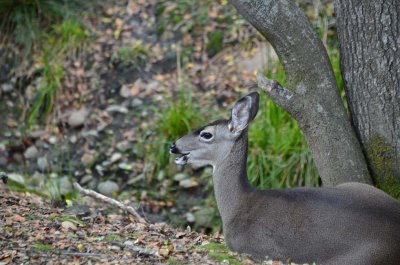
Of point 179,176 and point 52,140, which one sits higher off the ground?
point 52,140

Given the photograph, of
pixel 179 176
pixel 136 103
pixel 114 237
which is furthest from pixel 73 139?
pixel 114 237

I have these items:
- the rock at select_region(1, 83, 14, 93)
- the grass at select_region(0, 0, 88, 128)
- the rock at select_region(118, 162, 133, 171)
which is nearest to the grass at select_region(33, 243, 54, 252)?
the rock at select_region(118, 162, 133, 171)

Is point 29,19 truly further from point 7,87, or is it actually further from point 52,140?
point 52,140

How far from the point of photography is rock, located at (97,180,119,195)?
937 cm

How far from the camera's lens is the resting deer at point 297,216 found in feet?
18.7

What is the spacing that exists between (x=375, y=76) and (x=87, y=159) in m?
4.10

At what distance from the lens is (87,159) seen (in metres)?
9.87

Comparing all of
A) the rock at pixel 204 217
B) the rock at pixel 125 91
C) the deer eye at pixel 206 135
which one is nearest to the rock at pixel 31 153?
the rock at pixel 125 91

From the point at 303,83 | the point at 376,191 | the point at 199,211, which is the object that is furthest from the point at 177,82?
the point at 376,191

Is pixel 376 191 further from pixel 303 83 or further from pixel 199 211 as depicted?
pixel 199 211

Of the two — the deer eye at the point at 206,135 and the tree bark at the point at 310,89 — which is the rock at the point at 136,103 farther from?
the tree bark at the point at 310,89

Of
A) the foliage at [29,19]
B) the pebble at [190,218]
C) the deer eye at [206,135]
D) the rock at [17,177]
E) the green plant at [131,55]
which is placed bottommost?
the pebble at [190,218]

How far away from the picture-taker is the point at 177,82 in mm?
10367

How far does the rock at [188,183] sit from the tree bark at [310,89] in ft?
9.00
